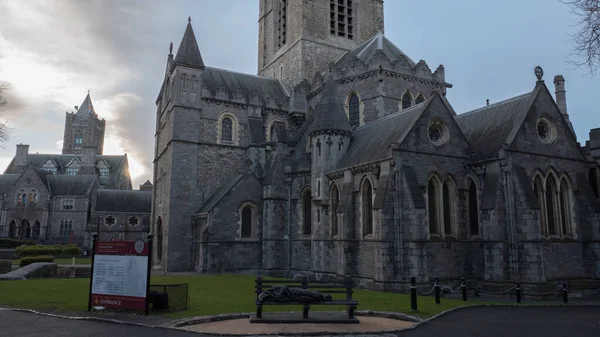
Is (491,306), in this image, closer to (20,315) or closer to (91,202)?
(20,315)

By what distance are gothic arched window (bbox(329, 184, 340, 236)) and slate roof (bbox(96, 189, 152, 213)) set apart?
39.9 m

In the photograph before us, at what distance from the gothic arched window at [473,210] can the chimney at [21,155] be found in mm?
81283

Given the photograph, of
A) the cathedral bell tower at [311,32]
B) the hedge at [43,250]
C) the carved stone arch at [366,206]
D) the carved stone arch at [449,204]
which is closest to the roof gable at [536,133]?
the carved stone arch at [449,204]

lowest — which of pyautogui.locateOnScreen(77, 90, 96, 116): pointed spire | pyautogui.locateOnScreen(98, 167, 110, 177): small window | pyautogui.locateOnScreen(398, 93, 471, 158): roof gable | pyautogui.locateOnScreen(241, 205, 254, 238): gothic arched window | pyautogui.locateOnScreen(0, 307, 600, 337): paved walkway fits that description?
pyautogui.locateOnScreen(0, 307, 600, 337): paved walkway

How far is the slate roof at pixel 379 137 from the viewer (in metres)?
22.1

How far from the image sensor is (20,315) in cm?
1217

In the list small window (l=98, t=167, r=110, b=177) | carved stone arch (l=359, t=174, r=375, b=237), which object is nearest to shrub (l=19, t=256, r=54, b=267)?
carved stone arch (l=359, t=174, r=375, b=237)

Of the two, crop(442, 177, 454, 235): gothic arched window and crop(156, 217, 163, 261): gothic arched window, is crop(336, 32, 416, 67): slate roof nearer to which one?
crop(442, 177, 454, 235): gothic arched window

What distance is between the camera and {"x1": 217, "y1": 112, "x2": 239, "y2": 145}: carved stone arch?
34.2 metres

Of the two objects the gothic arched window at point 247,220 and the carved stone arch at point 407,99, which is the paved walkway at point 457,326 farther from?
the carved stone arch at point 407,99

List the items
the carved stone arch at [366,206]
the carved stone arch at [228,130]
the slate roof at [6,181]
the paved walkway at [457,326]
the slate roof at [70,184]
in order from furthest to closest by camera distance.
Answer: the slate roof at [70,184], the slate roof at [6,181], the carved stone arch at [228,130], the carved stone arch at [366,206], the paved walkway at [457,326]

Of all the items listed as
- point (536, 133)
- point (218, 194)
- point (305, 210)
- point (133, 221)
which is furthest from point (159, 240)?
point (536, 133)

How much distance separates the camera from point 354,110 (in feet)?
105

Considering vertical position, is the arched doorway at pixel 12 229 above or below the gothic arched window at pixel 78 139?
below
